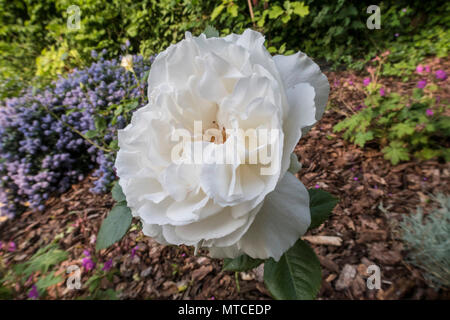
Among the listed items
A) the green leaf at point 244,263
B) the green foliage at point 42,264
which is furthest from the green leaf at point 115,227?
the green foliage at point 42,264

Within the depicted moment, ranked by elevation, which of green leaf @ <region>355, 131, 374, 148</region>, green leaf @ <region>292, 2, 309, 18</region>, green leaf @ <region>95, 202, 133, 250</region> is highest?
green leaf @ <region>292, 2, 309, 18</region>

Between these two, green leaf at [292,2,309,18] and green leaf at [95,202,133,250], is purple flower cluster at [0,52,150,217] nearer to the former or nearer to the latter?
green leaf at [95,202,133,250]

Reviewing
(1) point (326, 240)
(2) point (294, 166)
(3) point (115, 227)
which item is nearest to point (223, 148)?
(2) point (294, 166)

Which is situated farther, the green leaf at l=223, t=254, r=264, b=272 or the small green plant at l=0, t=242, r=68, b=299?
the small green plant at l=0, t=242, r=68, b=299

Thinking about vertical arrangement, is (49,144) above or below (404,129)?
above

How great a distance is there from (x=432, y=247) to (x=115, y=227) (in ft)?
4.37

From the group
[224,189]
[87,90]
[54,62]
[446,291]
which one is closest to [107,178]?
[87,90]

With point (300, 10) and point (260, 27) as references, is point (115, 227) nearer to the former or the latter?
point (260, 27)

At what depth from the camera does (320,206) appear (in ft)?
2.37

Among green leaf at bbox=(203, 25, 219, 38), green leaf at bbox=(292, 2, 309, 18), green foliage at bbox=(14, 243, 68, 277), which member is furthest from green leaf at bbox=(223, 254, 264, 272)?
green leaf at bbox=(292, 2, 309, 18)

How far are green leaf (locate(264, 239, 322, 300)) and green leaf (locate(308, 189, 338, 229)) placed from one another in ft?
0.27

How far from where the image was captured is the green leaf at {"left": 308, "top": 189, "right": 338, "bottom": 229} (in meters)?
0.70

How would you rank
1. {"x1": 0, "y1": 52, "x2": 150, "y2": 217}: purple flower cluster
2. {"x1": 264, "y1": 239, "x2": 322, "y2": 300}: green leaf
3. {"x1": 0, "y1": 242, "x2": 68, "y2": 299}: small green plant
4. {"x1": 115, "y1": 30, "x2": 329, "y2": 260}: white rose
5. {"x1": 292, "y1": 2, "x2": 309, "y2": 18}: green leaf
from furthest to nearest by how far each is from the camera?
{"x1": 292, "y1": 2, "x2": 309, "y2": 18}: green leaf, {"x1": 0, "y1": 52, "x2": 150, "y2": 217}: purple flower cluster, {"x1": 0, "y1": 242, "x2": 68, "y2": 299}: small green plant, {"x1": 264, "y1": 239, "x2": 322, "y2": 300}: green leaf, {"x1": 115, "y1": 30, "x2": 329, "y2": 260}: white rose

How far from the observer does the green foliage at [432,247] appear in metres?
1.05
